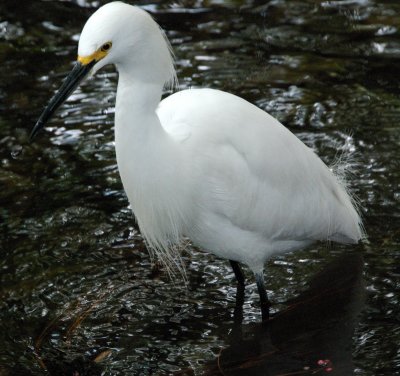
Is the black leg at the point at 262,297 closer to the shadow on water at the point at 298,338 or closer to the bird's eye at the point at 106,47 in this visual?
the shadow on water at the point at 298,338

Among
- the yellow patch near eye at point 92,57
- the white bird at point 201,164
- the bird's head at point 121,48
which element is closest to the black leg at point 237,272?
the white bird at point 201,164

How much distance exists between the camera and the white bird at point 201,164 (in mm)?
3951

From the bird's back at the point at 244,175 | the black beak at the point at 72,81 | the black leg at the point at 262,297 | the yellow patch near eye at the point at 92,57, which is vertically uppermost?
the yellow patch near eye at the point at 92,57

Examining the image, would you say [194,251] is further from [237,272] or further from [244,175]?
[244,175]

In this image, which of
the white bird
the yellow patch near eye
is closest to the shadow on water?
the white bird

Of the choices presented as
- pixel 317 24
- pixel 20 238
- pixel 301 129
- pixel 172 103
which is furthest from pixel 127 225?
pixel 317 24

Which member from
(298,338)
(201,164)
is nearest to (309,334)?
(298,338)

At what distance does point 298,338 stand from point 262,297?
0.93 ft

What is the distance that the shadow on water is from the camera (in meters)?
4.42

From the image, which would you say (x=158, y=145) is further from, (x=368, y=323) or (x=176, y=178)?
(x=368, y=323)

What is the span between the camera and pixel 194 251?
5418mm

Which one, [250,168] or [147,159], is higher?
[147,159]

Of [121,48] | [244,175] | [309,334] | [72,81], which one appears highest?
[121,48]

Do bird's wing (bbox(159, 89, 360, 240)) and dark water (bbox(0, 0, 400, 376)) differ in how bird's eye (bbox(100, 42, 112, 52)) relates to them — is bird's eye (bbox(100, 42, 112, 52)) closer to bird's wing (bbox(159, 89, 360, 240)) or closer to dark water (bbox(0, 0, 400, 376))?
bird's wing (bbox(159, 89, 360, 240))
